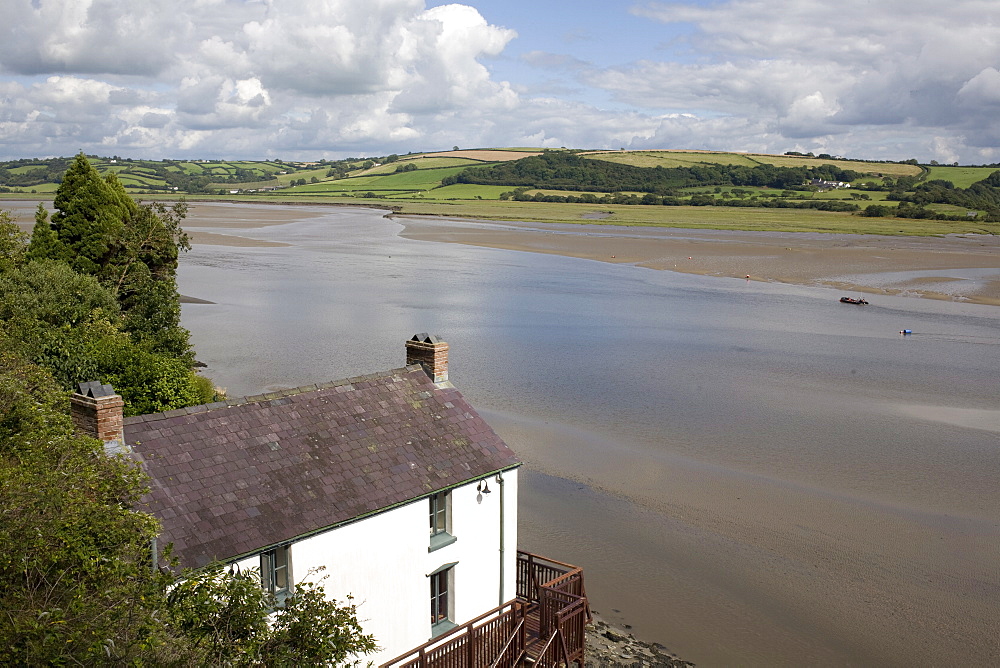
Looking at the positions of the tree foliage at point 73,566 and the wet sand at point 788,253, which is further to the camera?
the wet sand at point 788,253

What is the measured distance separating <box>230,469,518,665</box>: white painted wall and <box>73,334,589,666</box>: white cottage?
0.02 meters

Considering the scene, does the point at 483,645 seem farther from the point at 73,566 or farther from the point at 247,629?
the point at 73,566

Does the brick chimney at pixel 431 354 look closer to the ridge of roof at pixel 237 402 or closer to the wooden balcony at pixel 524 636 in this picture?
the ridge of roof at pixel 237 402

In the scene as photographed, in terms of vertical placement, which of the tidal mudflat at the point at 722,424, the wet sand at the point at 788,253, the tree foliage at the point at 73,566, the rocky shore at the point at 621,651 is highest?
the tree foliage at the point at 73,566

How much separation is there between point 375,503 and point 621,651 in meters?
6.70

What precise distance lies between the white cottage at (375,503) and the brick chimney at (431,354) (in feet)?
0.11

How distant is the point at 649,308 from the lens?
58844 mm

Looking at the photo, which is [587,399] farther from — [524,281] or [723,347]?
[524,281]

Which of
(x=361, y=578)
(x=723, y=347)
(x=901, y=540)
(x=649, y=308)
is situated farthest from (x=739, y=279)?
(x=361, y=578)

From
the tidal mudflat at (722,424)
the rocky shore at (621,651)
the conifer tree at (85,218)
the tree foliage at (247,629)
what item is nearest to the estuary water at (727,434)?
the tidal mudflat at (722,424)

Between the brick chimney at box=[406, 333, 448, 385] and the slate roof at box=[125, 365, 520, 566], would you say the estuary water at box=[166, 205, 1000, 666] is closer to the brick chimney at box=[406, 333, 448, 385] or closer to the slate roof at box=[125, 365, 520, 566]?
the slate roof at box=[125, 365, 520, 566]

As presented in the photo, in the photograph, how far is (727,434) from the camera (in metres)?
31.1

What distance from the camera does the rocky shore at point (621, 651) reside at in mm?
16984

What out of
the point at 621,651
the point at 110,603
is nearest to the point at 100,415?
the point at 110,603
